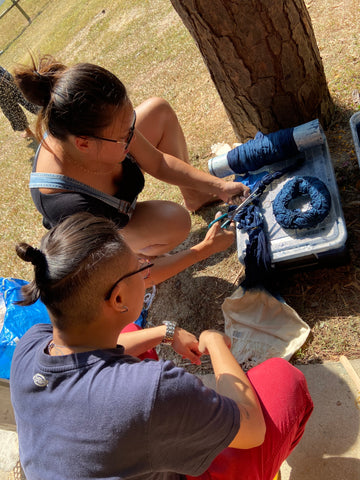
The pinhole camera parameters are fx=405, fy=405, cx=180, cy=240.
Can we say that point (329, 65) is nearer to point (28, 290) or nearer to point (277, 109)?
point (277, 109)

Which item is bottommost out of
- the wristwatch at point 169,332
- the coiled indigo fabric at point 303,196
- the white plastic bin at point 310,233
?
the white plastic bin at point 310,233

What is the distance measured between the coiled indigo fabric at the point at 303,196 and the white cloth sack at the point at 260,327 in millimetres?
384

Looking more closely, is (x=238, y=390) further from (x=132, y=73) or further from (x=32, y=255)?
(x=132, y=73)

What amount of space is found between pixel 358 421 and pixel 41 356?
49.0 inches

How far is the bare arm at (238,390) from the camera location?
116 cm

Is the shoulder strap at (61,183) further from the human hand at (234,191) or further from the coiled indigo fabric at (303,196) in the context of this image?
the coiled indigo fabric at (303,196)

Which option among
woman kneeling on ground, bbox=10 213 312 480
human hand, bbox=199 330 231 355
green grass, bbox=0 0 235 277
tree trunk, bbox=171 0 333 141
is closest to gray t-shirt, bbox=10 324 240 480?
woman kneeling on ground, bbox=10 213 312 480

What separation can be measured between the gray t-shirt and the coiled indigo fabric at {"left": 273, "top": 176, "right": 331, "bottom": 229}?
99 cm

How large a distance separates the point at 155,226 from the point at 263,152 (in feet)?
2.26

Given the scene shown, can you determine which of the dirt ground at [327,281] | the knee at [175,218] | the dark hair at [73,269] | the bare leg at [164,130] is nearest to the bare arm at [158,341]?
the dirt ground at [327,281]

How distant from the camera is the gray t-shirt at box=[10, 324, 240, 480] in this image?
96 centimetres

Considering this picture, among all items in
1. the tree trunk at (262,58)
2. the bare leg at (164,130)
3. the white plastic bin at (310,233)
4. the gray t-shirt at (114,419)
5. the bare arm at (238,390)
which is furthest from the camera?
the bare leg at (164,130)

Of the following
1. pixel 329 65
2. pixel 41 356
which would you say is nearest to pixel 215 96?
pixel 329 65

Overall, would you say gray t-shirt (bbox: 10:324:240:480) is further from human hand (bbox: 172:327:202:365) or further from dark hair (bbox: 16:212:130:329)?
human hand (bbox: 172:327:202:365)
